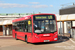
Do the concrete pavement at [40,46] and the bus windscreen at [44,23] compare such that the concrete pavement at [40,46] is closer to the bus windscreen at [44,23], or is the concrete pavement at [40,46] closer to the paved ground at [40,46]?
the paved ground at [40,46]

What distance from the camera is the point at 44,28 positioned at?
1555 cm


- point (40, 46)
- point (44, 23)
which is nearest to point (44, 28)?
point (44, 23)

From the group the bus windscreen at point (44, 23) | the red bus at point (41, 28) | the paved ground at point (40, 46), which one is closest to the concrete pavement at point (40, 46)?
the paved ground at point (40, 46)

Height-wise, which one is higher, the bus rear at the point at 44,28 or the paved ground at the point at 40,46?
the bus rear at the point at 44,28

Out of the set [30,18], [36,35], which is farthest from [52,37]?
[30,18]

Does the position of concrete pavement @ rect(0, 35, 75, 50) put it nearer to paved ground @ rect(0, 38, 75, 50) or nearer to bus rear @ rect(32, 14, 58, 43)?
paved ground @ rect(0, 38, 75, 50)

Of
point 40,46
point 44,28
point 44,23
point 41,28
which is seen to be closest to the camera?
point 40,46

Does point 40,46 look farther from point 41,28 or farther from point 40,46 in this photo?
point 41,28

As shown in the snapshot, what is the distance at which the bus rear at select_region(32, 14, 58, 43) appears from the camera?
1539 cm

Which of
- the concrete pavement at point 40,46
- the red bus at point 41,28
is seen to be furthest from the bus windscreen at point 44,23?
the concrete pavement at point 40,46

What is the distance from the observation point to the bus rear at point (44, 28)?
1539cm

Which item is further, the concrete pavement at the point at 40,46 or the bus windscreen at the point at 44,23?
the bus windscreen at the point at 44,23

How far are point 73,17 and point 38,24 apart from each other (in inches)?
357

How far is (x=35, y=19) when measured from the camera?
614 inches
